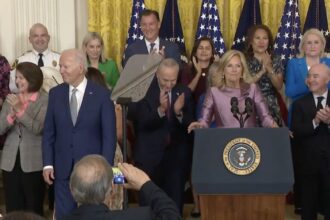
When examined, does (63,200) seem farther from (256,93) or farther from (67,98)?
(256,93)

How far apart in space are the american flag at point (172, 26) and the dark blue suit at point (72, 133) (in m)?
2.84

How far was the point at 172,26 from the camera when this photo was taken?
301 inches

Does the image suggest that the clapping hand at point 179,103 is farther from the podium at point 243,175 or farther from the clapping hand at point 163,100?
the podium at point 243,175

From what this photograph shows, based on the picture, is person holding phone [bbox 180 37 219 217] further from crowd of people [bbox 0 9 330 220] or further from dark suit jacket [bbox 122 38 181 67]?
dark suit jacket [bbox 122 38 181 67]

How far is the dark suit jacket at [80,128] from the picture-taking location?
4.80 metres

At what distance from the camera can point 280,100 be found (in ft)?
22.6

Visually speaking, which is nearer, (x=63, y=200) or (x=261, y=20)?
(x=63, y=200)

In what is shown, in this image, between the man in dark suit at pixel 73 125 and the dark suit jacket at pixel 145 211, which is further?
the man in dark suit at pixel 73 125

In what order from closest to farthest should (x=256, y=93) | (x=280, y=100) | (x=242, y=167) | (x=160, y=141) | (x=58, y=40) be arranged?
(x=242, y=167), (x=256, y=93), (x=160, y=141), (x=280, y=100), (x=58, y=40)

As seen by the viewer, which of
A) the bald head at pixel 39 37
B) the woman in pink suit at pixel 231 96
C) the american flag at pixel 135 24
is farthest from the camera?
the american flag at pixel 135 24

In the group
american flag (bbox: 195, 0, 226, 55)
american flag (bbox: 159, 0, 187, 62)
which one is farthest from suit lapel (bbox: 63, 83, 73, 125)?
american flag (bbox: 195, 0, 226, 55)

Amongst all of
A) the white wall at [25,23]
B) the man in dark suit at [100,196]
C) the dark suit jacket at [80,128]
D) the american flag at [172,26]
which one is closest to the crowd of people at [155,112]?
the dark suit jacket at [80,128]

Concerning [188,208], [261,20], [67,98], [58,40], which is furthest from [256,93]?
[58,40]

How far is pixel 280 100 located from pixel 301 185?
4.53ft
